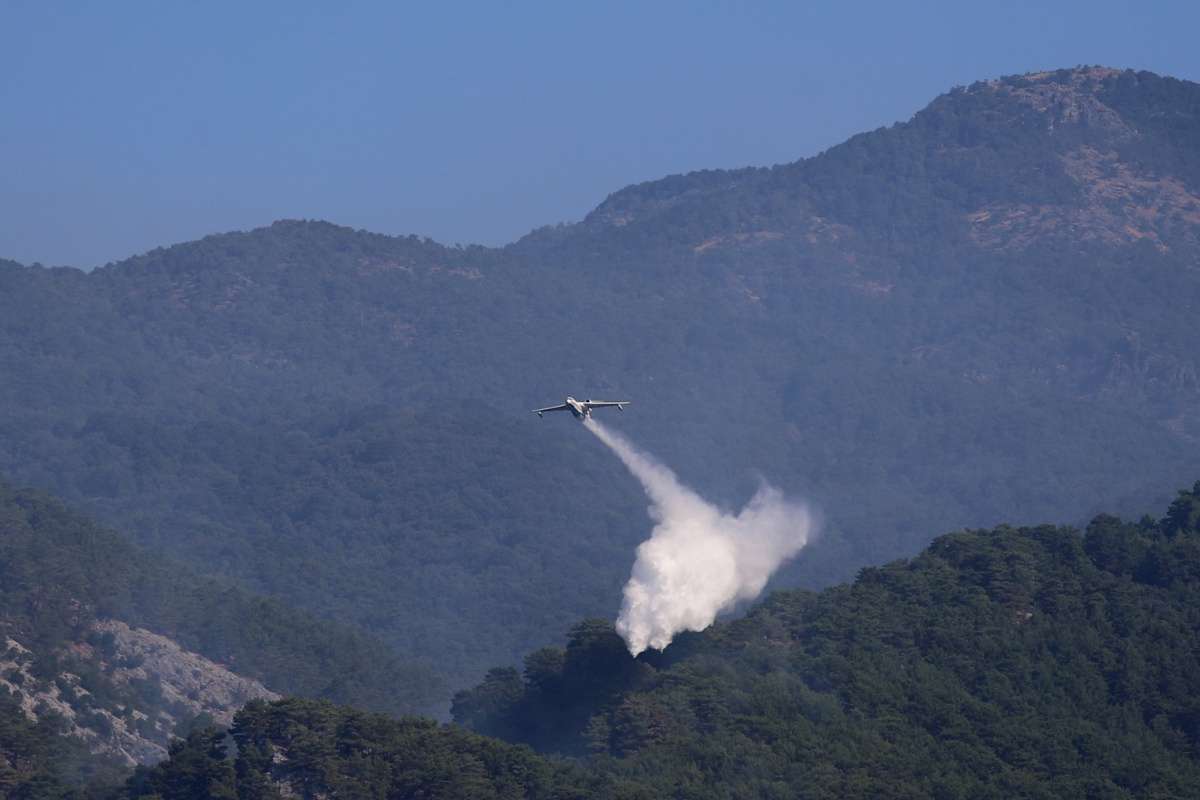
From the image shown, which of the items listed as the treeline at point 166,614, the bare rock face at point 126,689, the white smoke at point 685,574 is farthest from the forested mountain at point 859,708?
the treeline at point 166,614

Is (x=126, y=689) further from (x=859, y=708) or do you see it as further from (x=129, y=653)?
(x=859, y=708)

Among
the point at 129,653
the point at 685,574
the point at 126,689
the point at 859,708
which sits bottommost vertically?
the point at 859,708

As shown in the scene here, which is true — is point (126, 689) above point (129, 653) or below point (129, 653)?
below

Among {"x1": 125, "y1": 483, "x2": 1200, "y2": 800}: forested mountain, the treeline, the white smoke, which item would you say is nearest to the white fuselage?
Result: the white smoke

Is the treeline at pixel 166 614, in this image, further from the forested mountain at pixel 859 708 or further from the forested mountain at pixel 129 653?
the forested mountain at pixel 859 708

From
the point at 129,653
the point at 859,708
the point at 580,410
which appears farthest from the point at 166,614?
the point at 859,708
